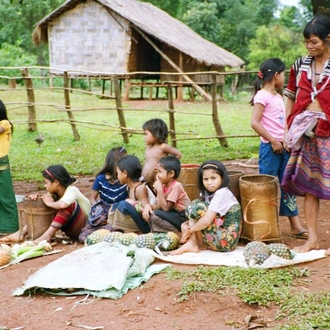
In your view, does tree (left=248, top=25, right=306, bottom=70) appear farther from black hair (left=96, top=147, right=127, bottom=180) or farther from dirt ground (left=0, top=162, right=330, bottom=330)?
dirt ground (left=0, top=162, right=330, bottom=330)

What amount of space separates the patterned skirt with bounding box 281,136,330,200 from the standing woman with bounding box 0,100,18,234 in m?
2.34

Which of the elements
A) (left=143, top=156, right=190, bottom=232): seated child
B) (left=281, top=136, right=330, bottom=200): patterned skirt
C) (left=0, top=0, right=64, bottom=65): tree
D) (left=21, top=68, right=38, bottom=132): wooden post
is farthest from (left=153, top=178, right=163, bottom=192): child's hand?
(left=0, top=0, right=64, bottom=65): tree

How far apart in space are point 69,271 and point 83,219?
1.26m

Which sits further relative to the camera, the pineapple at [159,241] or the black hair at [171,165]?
the black hair at [171,165]

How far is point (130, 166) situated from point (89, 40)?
17777mm

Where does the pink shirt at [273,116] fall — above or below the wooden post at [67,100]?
above

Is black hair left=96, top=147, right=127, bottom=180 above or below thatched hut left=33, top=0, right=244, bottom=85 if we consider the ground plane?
below

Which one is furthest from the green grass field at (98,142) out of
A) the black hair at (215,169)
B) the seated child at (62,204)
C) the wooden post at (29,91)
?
the black hair at (215,169)

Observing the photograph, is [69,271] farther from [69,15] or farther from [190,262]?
[69,15]

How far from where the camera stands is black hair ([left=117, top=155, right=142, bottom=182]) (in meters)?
4.71

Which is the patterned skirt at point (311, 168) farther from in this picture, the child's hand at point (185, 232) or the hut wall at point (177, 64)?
the hut wall at point (177, 64)

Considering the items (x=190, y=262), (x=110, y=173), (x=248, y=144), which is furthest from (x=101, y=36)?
(x=190, y=262)

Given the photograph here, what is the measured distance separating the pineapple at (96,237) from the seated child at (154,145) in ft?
2.36

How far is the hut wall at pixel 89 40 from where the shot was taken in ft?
69.7
